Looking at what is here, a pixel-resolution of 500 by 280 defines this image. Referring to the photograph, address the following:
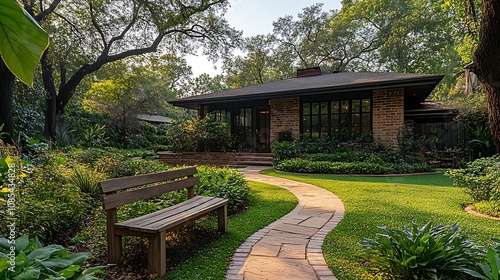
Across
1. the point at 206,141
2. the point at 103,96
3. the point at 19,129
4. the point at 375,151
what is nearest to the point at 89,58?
the point at 19,129

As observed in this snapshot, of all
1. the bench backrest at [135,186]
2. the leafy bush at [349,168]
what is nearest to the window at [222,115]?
the leafy bush at [349,168]

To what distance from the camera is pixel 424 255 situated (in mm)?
2338

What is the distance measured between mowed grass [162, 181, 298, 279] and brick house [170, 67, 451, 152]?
633 centimetres

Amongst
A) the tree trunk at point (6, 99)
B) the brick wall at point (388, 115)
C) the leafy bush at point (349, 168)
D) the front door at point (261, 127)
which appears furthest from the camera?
the front door at point (261, 127)

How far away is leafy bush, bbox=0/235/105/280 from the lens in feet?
4.94

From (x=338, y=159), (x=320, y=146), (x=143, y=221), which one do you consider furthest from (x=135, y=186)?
(x=320, y=146)

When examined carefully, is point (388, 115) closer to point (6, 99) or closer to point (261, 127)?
point (261, 127)

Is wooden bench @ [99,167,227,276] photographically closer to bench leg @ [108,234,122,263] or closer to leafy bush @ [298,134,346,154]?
bench leg @ [108,234,122,263]

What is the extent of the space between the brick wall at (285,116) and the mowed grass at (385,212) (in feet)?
17.2

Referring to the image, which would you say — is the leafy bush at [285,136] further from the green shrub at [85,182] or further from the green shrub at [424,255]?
the green shrub at [424,255]

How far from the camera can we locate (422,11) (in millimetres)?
20562

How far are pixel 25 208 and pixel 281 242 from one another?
2.78m

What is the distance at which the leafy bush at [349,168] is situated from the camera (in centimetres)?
865

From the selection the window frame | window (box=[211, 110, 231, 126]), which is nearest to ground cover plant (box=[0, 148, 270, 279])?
the window frame
